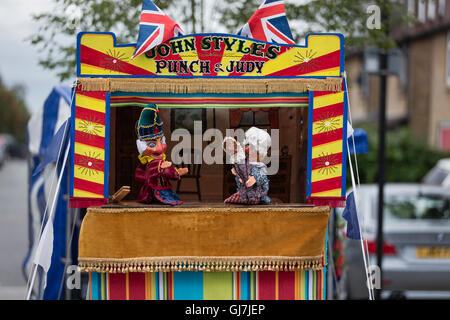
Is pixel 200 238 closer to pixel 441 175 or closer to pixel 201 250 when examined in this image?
pixel 201 250

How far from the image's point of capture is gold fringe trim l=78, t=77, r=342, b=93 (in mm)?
3693

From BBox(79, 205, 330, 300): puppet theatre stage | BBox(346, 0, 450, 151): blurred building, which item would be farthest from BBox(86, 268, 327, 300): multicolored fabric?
BBox(346, 0, 450, 151): blurred building

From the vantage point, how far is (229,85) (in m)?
3.72

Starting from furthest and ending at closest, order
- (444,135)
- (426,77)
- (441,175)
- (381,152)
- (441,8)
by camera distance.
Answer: (426,77), (444,135), (441,8), (441,175), (381,152)

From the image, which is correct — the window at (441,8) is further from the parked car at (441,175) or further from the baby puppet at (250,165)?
the baby puppet at (250,165)

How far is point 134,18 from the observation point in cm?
595

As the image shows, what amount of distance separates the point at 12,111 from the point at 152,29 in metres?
50.9

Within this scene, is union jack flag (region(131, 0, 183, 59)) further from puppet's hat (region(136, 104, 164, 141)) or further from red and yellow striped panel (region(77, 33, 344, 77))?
puppet's hat (region(136, 104, 164, 141))

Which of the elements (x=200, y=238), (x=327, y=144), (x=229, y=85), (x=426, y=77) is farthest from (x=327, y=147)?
(x=426, y=77)

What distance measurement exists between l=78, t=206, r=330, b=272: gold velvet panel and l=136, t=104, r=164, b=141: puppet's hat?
536 mm

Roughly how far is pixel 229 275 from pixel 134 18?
340cm

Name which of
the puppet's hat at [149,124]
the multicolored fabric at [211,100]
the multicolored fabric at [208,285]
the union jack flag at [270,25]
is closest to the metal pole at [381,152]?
the multicolored fabric at [208,285]

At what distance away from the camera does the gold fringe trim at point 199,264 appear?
367cm
